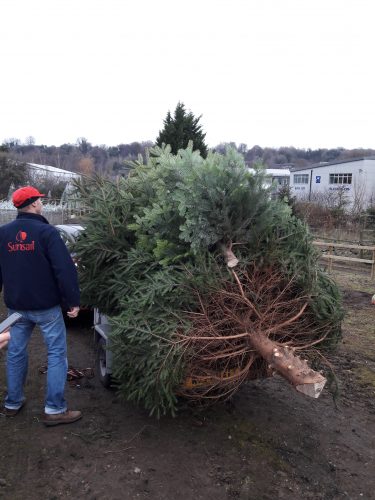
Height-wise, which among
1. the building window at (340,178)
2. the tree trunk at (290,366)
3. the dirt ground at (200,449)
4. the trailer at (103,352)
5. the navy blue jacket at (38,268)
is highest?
the building window at (340,178)

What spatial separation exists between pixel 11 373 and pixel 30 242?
3.98ft

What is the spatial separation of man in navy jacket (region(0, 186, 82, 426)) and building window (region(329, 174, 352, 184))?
56.6 meters

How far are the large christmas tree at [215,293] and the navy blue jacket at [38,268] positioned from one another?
1.52 feet

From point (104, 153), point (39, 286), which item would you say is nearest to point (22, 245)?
point (39, 286)

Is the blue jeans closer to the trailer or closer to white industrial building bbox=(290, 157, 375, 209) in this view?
the trailer

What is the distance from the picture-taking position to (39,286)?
4.08 m

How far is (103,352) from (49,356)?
1.12m

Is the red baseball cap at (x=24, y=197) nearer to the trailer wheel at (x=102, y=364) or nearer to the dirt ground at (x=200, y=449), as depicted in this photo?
the trailer wheel at (x=102, y=364)

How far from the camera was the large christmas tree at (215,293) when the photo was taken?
356cm

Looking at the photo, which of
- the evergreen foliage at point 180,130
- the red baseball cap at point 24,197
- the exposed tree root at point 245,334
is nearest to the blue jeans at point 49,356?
the red baseball cap at point 24,197

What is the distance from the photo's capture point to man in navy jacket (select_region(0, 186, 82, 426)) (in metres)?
4.08

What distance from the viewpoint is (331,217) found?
82.0 ft

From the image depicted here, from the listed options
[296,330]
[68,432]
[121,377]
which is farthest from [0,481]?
[296,330]

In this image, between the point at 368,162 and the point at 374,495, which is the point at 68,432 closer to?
the point at 374,495
